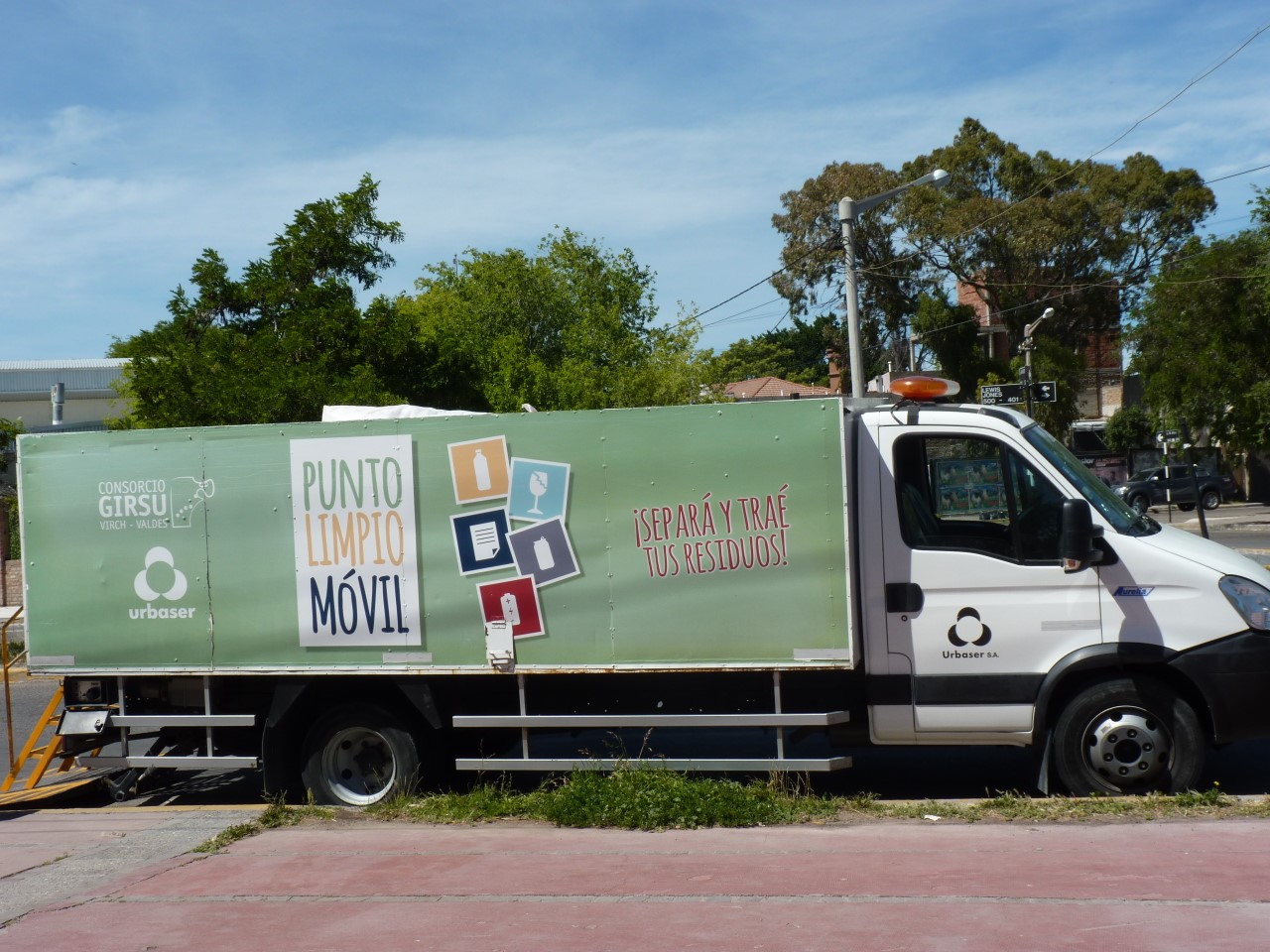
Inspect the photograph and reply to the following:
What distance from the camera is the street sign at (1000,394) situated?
15.9m

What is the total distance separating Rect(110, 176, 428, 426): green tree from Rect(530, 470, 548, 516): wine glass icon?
31.8ft

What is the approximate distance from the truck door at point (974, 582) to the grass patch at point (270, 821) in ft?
12.2

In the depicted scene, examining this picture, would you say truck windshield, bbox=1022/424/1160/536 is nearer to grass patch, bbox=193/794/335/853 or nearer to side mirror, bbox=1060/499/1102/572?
side mirror, bbox=1060/499/1102/572

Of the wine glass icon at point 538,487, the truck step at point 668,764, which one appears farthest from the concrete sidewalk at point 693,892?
the wine glass icon at point 538,487

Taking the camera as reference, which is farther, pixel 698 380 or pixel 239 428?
pixel 698 380

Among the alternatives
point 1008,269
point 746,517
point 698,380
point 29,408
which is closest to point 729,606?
point 746,517

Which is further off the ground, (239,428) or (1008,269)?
(1008,269)

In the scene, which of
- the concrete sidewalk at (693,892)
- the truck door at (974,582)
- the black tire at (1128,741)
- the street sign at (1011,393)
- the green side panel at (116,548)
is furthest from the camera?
the street sign at (1011,393)

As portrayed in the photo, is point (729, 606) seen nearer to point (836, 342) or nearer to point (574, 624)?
point (574, 624)

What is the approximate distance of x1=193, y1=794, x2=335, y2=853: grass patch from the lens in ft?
23.7

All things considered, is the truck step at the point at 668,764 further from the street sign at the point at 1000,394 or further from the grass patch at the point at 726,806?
the street sign at the point at 1000,394

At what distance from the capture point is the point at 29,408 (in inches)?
2467

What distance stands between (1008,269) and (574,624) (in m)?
44.4

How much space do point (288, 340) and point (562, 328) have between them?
1003 inches
